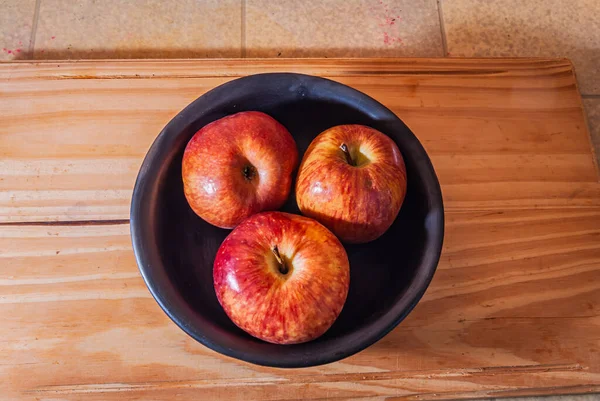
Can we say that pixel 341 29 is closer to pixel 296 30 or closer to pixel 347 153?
pixel 296 30

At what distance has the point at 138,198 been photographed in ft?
1.76

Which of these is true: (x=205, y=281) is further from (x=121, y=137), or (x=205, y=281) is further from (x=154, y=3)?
(x=154, y=3)

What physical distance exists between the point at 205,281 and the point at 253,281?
12 centimetres

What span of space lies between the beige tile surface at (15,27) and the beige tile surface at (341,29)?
0.39 m

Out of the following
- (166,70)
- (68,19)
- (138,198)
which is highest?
(68,19)

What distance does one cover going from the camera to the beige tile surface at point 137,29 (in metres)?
0.88

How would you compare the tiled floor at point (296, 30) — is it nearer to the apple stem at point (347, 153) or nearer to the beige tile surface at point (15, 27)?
the beige tile surface at point (15, 27)

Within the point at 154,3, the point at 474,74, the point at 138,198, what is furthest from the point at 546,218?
the point at 154,3

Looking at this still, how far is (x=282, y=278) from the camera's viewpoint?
482 millimetres

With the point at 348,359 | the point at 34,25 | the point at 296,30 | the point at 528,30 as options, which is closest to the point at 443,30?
the point at 528,30

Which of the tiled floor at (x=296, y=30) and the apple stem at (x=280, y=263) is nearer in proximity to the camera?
the apple stem at (x=280, y=263)

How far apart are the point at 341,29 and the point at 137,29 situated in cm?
37

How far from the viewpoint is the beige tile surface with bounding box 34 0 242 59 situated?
883 millimetres

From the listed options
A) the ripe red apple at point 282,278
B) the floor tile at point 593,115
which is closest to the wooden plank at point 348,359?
the ripe red apple at point 282,278
